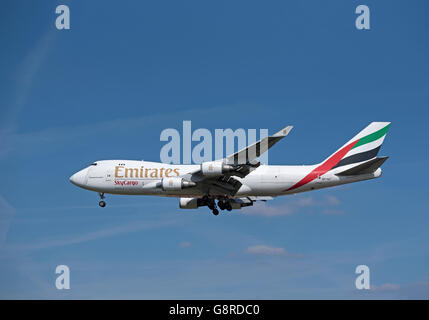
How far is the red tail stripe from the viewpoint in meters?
51.0

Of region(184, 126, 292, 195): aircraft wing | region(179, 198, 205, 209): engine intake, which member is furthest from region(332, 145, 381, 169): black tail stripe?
region(179, 198, 205, 209): engine intake

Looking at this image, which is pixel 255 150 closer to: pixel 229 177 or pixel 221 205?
pixel 229 177

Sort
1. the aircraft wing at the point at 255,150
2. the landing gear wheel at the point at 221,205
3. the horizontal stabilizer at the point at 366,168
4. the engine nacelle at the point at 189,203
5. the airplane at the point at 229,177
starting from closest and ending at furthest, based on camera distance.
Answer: the aircraft wing at the point at 255,150, the horizontal stabilizer at the point at 366,168, the airplane at the point at 229,177, the landing gear wheel at the point at 221,205, the engine nacelle at the point at 189,203

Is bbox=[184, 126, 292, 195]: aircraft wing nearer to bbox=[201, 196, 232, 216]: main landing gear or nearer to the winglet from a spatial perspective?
the winglet

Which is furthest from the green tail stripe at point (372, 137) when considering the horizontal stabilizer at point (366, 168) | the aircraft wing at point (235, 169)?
the aircraft wing at point (235, 169)

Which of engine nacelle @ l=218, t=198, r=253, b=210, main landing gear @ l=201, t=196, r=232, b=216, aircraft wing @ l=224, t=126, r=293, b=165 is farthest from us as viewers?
engine nacelle @ l=218, t=198, r=253, b=210

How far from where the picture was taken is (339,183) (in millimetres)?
51000

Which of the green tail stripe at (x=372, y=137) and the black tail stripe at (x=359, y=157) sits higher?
the green tail stripe at (x=372, y=137)

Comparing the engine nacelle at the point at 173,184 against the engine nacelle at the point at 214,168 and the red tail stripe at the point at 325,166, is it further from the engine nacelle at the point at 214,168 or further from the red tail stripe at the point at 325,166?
the red tail stripe at the point at 325,166

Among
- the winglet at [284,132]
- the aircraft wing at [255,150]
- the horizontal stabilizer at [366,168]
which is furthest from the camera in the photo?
the horizontal stabilizer at [366,168]

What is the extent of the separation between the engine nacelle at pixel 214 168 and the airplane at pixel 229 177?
170 centimetres

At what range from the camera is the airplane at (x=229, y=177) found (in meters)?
49.6

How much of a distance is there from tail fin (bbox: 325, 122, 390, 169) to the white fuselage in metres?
2.01
